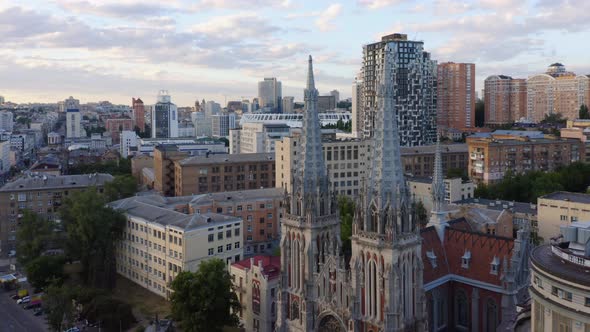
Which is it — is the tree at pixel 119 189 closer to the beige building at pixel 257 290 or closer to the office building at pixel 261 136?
the beige building at pixel 257 290

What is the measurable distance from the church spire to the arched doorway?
8.17 meters

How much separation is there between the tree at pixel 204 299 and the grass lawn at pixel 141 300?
11337 millimetres

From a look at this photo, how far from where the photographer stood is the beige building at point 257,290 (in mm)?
57062

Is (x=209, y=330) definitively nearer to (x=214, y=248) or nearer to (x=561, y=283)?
(x=214, y=248)

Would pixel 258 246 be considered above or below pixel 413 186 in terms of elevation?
below

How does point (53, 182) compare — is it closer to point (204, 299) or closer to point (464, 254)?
point (204, 299)

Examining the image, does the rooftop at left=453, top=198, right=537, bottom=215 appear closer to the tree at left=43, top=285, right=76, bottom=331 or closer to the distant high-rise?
the tree at left=43, top=285, right=76, bottom=331

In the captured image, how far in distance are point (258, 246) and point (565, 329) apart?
203ft

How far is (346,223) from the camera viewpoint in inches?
2874

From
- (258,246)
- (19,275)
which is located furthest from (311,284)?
(19,275)

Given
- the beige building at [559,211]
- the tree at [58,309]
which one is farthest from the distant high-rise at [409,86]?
the tree at [58,309]

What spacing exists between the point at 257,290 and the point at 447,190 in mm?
50237

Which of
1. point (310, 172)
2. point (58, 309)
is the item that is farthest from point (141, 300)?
point (310, 172)

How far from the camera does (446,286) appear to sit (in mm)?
49000
